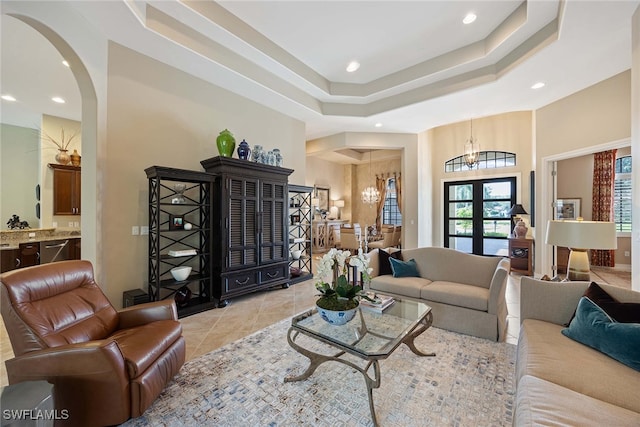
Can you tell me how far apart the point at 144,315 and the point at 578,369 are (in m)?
3.06

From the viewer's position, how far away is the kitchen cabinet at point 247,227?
12.2 feet

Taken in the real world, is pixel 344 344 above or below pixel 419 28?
below

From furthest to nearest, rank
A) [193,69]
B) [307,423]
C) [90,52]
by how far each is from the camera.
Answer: [193,69]
[90,52]
[307,423]

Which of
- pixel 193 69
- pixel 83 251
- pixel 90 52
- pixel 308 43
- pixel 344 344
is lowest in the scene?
pixel 344 344

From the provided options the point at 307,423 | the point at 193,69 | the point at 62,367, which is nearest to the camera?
the point at 62,367

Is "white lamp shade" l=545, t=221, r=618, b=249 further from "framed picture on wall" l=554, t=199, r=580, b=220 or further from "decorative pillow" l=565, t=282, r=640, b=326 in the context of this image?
"framed picture on wall" l=554, t=199, r=580, b=220

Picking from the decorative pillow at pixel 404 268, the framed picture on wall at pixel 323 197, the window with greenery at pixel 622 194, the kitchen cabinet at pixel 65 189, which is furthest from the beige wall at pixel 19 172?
the window with greenery at pixel 622 194

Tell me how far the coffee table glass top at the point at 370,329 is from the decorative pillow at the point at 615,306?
1175 mm

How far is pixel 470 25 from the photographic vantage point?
342cm

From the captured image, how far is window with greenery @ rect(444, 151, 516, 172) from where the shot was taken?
6.29 meters

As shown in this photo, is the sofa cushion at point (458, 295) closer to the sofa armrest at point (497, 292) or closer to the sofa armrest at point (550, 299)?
the sofa armrest at point (497, 292)

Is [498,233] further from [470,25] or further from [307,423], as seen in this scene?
[307,423]

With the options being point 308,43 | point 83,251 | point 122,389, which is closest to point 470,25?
point 308,43

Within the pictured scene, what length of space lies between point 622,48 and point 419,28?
2.38 meters
